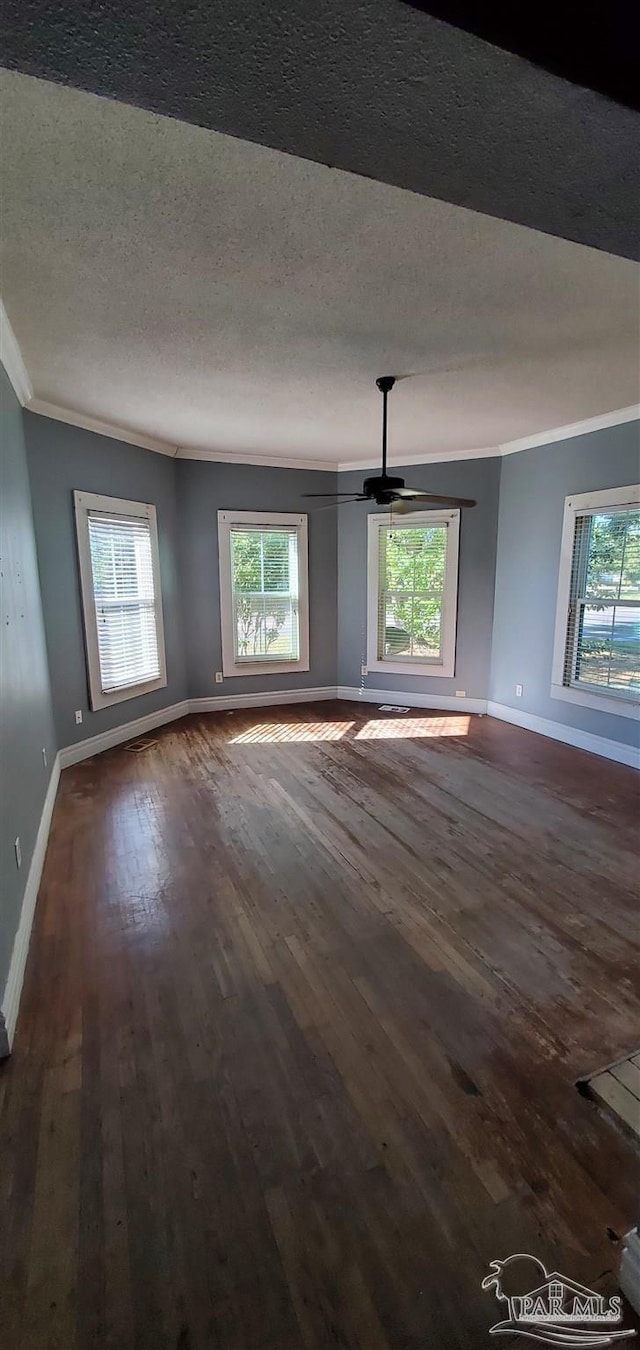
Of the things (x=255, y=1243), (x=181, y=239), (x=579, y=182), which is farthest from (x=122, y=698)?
(x=579, y=182)

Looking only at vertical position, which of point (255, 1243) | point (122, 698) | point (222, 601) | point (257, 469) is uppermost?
point (257, 469)

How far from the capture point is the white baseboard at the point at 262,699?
18.7 ft

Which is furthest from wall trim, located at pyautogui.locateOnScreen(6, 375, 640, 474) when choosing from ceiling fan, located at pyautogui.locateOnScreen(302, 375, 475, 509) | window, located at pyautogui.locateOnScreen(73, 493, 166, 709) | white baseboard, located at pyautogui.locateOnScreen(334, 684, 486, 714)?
white baseboard, located at pyautogui.locateOnScreen(334, 684, 486, 714)

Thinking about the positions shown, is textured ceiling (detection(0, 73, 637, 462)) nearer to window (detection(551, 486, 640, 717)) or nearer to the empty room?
the empty room

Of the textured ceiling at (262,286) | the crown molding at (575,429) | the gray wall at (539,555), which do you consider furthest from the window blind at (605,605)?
the textured ceiling at (262,286)

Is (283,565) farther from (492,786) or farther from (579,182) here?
(579,182)

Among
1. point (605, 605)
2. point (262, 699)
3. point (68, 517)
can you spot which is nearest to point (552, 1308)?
point (605, 605)

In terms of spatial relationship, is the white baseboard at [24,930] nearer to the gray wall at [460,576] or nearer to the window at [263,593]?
the window at [263,593]

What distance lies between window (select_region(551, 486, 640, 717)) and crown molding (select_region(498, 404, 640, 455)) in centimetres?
50

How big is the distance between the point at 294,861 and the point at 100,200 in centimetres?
274

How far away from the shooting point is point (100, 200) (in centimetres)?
173

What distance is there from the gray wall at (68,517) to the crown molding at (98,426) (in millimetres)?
40

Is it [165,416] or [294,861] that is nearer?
[294,861]

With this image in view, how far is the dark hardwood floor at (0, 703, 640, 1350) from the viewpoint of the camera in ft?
3.80
